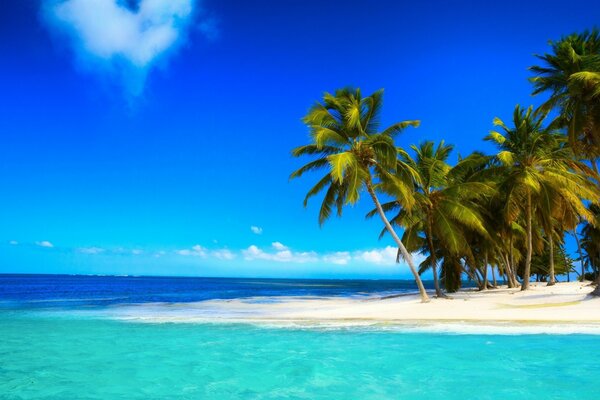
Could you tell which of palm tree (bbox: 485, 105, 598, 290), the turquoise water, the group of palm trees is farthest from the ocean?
palm tree (bbox: 485, 105, 598, 290)

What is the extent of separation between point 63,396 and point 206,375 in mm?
1939

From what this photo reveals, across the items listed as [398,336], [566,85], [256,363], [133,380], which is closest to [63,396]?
[133,380]

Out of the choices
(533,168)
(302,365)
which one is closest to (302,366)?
(302,365)

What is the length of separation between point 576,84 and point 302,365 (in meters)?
14.7

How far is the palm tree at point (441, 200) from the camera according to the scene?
19141mm

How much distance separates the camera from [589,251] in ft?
143

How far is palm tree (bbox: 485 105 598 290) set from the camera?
1930 cm

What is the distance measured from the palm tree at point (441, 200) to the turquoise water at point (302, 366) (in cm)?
975

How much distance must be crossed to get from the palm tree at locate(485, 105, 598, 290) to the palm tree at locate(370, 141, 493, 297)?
1.30 metres

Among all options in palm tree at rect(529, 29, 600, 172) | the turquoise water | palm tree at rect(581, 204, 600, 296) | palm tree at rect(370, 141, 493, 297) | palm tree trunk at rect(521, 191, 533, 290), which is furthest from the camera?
palm tree at rect(581, 204, 600, 296)

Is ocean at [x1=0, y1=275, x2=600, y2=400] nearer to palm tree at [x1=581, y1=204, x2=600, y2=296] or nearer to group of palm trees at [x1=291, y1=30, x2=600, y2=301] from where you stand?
group of palm trees at [x1=291, y1=30, x2=600, y2=301]

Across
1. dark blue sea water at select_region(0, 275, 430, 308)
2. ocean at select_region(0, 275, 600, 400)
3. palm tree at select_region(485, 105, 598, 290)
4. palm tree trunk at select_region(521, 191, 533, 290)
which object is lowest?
dark blue sea water at select_region(0, 275, 430, 308)

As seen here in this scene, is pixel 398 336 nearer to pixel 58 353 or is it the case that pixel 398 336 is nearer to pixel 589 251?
pixel 58 353

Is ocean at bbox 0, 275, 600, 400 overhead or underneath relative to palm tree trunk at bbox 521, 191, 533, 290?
underneath
